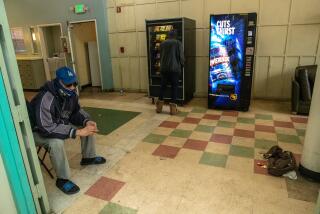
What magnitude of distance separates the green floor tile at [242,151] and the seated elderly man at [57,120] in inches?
71.6

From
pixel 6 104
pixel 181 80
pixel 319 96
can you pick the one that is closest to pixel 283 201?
pixel 319 96

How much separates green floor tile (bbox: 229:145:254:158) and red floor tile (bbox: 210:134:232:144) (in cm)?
17

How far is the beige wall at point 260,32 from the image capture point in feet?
14.8

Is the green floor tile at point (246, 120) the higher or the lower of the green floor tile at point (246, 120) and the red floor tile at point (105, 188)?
the higher

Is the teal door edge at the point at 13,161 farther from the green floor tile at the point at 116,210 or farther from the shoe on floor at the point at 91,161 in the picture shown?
the shoe on floor at the point at 91,161

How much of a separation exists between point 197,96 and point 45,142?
4142 mm

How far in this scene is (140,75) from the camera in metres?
6.11

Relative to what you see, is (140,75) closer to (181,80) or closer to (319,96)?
(181,80)

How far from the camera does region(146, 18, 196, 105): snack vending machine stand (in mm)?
4488

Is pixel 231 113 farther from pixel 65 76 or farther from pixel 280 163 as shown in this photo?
pixel 65 76

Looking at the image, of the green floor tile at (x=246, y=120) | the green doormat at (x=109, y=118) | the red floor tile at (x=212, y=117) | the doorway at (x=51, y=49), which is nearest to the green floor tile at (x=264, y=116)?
the green floor tile at (x=246, y=120)

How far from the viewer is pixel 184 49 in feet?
14.9

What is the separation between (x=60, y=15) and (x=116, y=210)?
6.03m

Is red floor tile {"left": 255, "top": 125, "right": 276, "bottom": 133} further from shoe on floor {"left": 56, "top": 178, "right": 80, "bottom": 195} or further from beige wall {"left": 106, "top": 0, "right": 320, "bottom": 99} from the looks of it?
shoe on floor {"left": 56, "top": 178, "right": 80, "bottom": 195}
